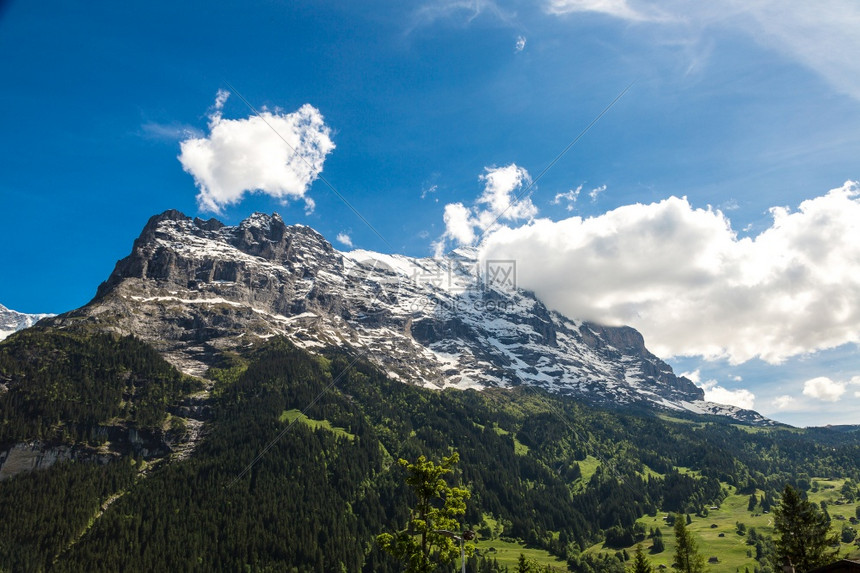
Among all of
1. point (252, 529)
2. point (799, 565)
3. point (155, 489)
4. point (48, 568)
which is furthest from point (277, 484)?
point (799, 565)

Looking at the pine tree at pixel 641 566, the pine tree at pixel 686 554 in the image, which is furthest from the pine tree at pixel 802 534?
the pine tree at pixel 686 554

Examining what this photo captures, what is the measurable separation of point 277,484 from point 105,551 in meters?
56.8

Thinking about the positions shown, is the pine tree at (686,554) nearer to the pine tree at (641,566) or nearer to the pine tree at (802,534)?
the pine tree at (641,566)

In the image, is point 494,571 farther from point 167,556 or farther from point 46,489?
point 46,489

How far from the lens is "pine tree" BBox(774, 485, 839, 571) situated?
66.9m

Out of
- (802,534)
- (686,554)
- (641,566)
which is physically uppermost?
(802,534)

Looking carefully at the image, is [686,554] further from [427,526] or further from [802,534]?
[427,526]

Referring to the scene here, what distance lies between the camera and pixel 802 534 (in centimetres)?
6888

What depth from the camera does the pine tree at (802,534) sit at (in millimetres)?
66938

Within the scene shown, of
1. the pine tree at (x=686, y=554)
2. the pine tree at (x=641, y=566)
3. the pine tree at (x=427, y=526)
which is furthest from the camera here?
the pine tree at (x=686, y=554)

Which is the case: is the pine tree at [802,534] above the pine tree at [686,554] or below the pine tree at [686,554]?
above

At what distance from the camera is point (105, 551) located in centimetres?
15612

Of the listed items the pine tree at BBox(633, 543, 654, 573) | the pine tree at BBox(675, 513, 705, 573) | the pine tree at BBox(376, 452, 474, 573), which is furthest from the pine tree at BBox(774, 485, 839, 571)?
the pine tree at BBox(376, 452, 474, 573)

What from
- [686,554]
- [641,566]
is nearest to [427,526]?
[641,566]
